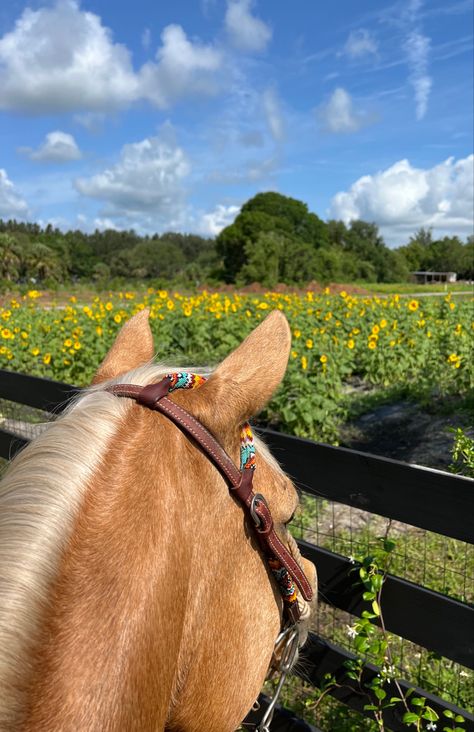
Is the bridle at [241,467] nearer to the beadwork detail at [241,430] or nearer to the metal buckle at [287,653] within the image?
the beadwork detail at [241,430]

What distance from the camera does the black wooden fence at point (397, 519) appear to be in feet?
6.50

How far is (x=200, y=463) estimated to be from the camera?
1.10m

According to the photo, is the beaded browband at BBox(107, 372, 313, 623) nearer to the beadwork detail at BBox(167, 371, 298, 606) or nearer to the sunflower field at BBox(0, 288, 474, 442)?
the beadwork detail at BBox(167, 371, 298, 606)

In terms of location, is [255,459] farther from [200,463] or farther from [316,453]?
[316,453]

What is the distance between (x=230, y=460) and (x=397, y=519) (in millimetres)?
1233

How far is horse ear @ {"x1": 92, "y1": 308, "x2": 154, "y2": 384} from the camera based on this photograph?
4.64 feet

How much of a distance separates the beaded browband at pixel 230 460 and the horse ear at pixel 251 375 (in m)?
0.05

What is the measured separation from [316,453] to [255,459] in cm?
121

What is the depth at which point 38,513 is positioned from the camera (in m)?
0.91

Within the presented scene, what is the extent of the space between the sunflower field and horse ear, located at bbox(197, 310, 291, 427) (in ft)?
17.8

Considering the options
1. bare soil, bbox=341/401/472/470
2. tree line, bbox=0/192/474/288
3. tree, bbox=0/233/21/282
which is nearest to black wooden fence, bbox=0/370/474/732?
bare soil, bbox=341/401/472/470

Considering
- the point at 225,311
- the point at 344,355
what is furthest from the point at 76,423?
the point at 225,311

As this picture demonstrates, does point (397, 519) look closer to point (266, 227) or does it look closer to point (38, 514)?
point (38, 514)

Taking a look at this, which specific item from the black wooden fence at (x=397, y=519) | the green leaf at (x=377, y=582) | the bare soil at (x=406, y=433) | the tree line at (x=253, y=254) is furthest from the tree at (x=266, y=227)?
the green leaf at (x=377, y=582)
